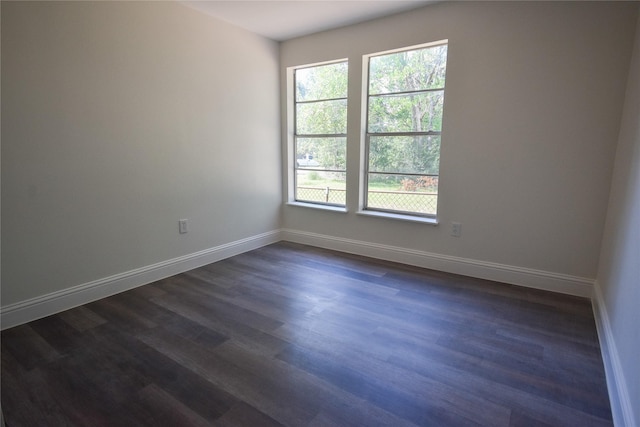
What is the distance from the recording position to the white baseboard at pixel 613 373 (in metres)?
1.39

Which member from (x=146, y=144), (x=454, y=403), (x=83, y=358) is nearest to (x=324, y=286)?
(x=454, y=403)

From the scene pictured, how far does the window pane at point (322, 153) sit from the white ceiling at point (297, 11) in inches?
47.7

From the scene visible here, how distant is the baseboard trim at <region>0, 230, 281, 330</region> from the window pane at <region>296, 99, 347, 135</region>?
1566 millimetres

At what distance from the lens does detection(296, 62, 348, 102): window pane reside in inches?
147

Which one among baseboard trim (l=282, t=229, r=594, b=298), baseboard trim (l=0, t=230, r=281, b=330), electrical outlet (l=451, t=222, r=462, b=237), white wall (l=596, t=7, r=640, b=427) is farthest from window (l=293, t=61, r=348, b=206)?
white wall (l=596, t=7, r=640, b=427)

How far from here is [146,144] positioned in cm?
285

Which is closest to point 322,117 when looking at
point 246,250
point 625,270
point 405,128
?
point 405,128

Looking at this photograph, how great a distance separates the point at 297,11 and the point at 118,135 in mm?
1925

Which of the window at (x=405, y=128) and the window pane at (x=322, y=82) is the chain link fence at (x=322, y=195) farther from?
the window pane at (x=322, y=82)

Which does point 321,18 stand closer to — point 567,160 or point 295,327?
point 567,160

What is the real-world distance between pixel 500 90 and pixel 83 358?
3.56m

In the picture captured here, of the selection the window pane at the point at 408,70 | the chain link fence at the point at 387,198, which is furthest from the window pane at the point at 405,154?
the window pane at the point at 408,70

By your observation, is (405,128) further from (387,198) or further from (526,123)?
(526,123)

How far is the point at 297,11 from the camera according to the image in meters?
3.07
